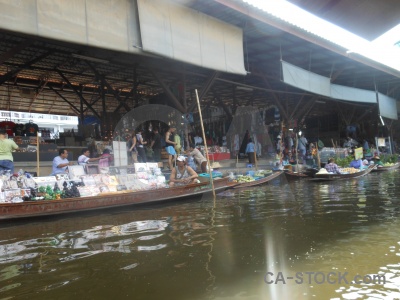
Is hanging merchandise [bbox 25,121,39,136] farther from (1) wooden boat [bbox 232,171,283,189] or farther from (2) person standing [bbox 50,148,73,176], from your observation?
(1) wooden boat [bbox 232,171,283,189]

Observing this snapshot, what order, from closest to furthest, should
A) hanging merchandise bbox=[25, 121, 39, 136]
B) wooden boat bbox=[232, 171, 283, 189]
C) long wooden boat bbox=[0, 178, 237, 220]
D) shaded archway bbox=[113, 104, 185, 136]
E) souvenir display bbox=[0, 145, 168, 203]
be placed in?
long wooden boat bbox=[0, 178, 237, 220] < souvenir display bbox=[0, 145, 168, 203] < wooden boat bbox=[232, 171, 283, 189] < shaded archway bbox=[113, 104, 185, 136] < hanging merchandise bbox=[25, 121, 39, 136]

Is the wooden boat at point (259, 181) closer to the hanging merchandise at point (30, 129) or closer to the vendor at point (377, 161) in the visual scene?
the vendor at point (377, 161)

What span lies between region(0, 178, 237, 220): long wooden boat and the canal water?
0.69 feet

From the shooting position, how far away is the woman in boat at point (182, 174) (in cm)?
858

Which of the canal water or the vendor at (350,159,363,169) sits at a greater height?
the vendor at (350,159,363,169)

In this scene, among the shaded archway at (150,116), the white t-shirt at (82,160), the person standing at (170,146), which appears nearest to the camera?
the white t-shirt at (82,160)

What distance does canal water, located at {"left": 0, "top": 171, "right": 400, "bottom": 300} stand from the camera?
2756mm

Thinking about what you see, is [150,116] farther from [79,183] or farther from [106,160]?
[79,183]

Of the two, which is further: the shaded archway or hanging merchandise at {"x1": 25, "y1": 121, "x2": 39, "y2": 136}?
hanging merchandise at {"x1": 25, "y1": 121, "x2": 39, "y2": 136}

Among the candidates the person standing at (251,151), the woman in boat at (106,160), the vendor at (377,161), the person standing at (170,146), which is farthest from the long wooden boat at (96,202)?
the vendor at (377,161)

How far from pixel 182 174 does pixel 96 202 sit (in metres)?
2.77

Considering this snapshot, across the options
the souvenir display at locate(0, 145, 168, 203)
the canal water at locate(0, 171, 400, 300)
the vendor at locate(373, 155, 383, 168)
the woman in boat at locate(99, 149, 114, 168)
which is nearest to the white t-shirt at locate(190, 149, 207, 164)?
the souvenir display at locate(0, 145, 168, 203)

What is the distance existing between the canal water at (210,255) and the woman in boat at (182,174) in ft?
7.37

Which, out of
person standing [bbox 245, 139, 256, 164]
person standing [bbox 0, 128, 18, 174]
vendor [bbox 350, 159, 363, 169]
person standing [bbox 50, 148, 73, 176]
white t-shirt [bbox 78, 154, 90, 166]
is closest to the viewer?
person standing [bbox 0, 128, 18, 174]
